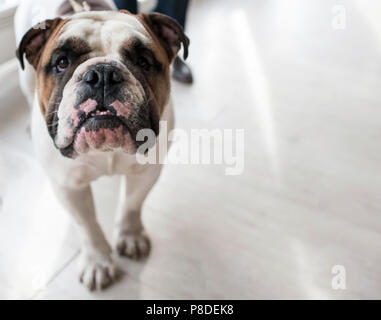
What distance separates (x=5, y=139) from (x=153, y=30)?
3.48ft

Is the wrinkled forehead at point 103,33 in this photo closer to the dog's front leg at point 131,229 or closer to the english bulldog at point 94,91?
the english bulldog at point 94,91

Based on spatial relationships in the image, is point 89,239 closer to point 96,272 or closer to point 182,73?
point 96,272

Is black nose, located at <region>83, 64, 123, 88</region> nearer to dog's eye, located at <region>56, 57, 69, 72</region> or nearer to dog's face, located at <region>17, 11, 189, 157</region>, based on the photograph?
dog's face, located at <region>17, 11, 189, 157</region>

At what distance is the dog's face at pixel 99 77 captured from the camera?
2.83ft

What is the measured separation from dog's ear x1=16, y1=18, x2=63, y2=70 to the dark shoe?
126 centimetres

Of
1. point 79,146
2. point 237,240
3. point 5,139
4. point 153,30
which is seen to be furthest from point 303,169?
point 5,139

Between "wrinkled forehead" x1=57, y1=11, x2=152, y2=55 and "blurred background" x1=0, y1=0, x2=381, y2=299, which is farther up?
"wrinkled forehead" x1=57, y1=11, x2=152, y2=55

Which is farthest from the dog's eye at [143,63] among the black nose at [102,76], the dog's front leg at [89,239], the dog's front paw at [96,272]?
the dog's front paw at [96,272]

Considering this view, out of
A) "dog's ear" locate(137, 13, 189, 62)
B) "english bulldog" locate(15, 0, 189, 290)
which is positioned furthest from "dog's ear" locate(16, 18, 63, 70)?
"dog's ear" locate(137, 13, 189, 62)

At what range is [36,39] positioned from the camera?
100 centimetres

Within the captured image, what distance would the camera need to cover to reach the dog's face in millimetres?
864

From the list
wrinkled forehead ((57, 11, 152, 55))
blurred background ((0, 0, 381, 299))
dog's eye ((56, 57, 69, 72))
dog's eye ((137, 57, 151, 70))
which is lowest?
blurred background ((0, 0, 381, 299))

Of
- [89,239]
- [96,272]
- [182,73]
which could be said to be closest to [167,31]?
[89,239]

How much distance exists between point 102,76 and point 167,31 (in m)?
0.29
